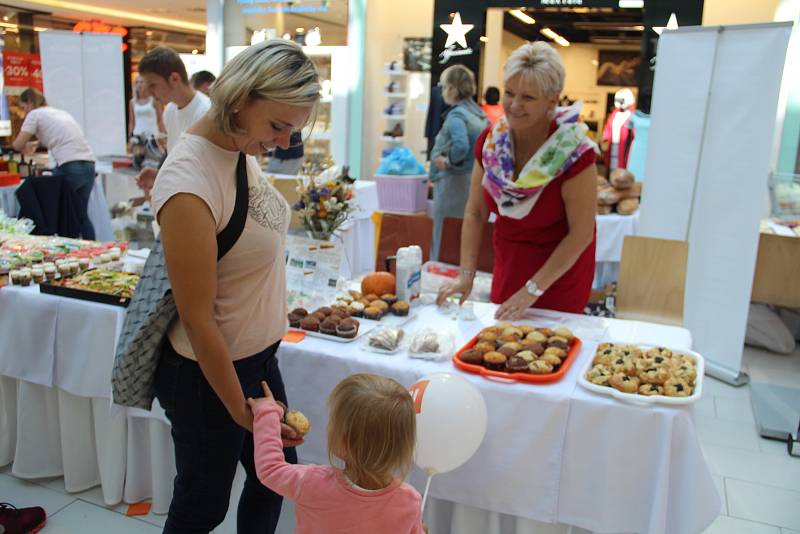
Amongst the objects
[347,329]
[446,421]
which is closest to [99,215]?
[347,329]

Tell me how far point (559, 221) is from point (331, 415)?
4.44ft

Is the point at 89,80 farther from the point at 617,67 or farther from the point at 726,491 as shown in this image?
the point at 617,67

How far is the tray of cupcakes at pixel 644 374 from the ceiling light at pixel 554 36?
12386mm

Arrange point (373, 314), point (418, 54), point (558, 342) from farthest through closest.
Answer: point (418, 54), point (373, 314), point (558, 342)

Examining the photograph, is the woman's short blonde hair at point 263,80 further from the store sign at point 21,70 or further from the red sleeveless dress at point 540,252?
the store sign at point 21,70

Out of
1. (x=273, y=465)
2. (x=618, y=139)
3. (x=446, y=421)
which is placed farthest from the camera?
(x=618, y=139)

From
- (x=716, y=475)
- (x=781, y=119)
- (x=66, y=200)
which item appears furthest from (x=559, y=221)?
(x=781, y=119)

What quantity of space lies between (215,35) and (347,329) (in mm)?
8013

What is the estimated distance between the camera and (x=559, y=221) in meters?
2.34

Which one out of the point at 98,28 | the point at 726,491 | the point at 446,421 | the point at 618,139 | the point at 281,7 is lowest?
the point at 726,491

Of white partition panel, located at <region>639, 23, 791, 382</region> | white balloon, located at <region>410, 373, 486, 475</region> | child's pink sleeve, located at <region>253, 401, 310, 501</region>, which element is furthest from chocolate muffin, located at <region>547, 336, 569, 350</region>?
white partition panel, located at <region>639, 23, 791, 382</region>

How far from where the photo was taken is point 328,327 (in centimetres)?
206

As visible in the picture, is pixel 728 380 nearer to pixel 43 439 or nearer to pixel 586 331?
pixel 586 331

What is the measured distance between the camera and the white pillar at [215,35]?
8930mm
